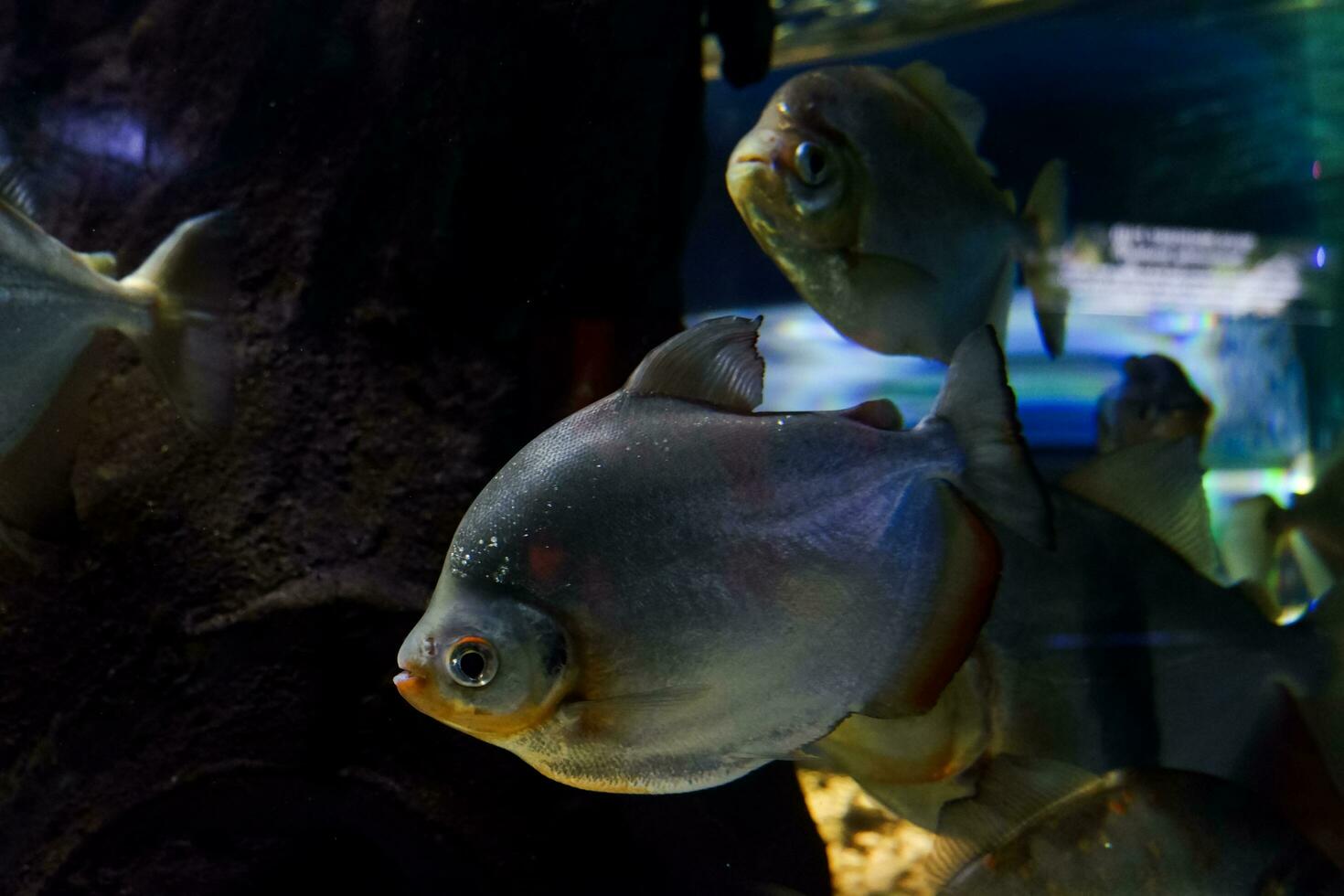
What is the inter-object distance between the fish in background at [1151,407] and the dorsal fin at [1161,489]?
983 millimetres

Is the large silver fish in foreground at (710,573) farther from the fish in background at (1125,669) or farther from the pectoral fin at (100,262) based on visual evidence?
the pectoral fin at (100,262)

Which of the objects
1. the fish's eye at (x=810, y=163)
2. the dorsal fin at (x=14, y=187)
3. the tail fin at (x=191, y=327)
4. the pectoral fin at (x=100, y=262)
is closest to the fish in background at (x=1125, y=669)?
the fish's eye at (x=810, y=163)

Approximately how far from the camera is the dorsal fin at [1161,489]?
178 cm

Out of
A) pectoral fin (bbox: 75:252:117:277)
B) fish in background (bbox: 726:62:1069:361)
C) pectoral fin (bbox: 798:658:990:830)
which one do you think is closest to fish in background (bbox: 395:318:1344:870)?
pectoral fin (bbox: 798:658:990:830)

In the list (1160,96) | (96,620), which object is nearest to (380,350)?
(96,620)

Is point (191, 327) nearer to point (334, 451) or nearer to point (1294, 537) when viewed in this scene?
point (334, 451)

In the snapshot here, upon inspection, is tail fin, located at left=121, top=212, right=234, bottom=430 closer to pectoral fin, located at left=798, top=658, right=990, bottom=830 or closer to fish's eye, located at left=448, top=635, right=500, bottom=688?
fish's eye, located at left=448, top=635, right=500, bottom=688

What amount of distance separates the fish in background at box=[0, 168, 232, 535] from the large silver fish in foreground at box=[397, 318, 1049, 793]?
1.18 metres

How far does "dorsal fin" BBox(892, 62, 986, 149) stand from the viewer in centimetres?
165

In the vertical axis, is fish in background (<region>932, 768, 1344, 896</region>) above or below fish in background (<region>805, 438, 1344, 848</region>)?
below

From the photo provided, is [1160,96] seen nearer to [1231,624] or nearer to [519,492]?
[1231,624]

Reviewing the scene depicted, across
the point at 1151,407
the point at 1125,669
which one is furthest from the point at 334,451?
the point at 1151,407

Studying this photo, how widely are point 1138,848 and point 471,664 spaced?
3.80ft

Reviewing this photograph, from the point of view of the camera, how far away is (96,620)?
2049mm
